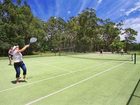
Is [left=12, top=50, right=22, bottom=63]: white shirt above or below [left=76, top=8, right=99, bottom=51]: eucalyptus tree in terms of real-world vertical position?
below

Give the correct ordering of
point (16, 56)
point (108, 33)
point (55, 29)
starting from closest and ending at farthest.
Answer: point (16, 56) < point (55, 29) < point (108, 33)

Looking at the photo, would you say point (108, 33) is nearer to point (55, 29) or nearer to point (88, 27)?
point (88, 27)

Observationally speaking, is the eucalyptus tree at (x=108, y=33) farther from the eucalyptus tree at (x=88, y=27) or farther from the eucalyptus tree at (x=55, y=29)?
the eucalyptus tree at (x=55, y=29)

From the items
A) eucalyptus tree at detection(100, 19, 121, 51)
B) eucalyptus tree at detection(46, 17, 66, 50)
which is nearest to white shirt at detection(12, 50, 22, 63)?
eucalyptus tree at detection(46, 17, 66, 50)

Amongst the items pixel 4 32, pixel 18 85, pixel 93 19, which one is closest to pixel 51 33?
pixel 93 19

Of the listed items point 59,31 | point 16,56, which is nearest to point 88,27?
point 59,31

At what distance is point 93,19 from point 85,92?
72.0 metres

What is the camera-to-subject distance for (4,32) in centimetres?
4456

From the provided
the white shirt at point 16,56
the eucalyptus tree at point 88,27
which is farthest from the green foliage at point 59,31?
the white shirt at point 16,56

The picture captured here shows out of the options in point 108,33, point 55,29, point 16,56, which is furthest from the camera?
point 108,33

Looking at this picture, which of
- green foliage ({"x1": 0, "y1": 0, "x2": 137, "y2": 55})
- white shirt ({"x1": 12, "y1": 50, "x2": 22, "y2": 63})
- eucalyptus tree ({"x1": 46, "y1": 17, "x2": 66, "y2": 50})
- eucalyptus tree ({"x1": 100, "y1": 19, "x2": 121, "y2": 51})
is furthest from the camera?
eucalyptus tree ({"x1": 100, "y1": 19, "x2": 121, "y2": 51})

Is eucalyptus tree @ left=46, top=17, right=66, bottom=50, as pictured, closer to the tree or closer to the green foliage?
the green foliage

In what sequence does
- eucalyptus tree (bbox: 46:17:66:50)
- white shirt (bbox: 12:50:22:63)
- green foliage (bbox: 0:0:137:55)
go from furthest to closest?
eucalyptus tree (bbox: 46:17:66:50) → green foliage (bbox: 0:0:137:55) → white shirt (bbox: 12:50:22:63)

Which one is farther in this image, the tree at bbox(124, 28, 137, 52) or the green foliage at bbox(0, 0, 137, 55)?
the tree at bbox(124, 28, 137, 52)
